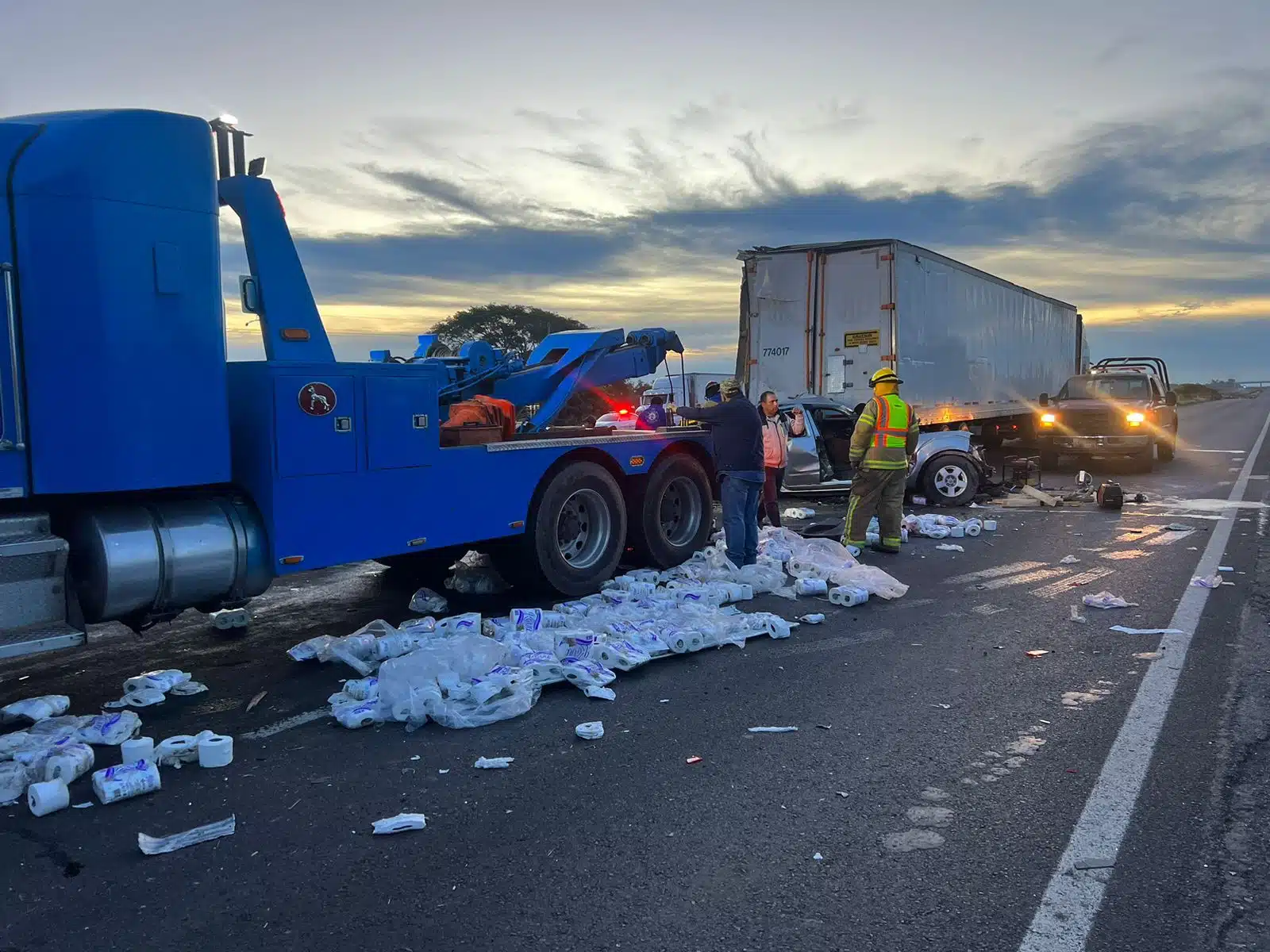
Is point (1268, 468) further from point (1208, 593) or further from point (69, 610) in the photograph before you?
point (69, 610)

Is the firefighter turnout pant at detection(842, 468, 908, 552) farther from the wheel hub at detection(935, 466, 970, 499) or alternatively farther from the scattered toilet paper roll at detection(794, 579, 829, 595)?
the wheel hub at detection(935, 466, 970, 499)

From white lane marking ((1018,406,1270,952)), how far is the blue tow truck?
4.05m

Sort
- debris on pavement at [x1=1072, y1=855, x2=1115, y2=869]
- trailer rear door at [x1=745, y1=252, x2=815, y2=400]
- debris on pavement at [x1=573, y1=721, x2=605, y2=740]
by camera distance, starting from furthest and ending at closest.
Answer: trailer rear door at [x1=745, y1=252, x2=815, y2=400], debris on pavement at [x1=573, y1=721, x2=605, y2=740], debris on pavement at [x1=1072, y1=855, x2=1115, y2=869]

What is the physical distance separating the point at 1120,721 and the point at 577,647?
2.89 m

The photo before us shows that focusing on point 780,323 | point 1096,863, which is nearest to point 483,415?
point 1096,863

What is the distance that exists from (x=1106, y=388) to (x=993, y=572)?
1275 centimetres

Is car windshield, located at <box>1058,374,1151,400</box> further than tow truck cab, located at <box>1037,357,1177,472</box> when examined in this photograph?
Yes

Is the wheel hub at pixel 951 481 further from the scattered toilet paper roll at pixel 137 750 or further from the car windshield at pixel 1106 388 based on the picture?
the scattered toilet paper roll at pixel 137 750

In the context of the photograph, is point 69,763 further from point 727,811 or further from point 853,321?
point 853,321

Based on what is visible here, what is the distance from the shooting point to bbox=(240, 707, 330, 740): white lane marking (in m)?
4.72

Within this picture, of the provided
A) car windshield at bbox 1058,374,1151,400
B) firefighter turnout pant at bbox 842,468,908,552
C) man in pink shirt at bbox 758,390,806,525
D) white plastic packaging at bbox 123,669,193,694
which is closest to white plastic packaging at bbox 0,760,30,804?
white plastic packaging at bbox 123,669,193,694

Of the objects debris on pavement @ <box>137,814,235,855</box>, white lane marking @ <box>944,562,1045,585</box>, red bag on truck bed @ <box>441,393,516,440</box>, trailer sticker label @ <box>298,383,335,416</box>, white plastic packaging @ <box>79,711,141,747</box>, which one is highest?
trailer sticker label @ <box>298,383,335,416</box>

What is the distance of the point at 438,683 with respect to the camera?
5.07m

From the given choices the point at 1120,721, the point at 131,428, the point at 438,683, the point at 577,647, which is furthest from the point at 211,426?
the point at 1120,721
